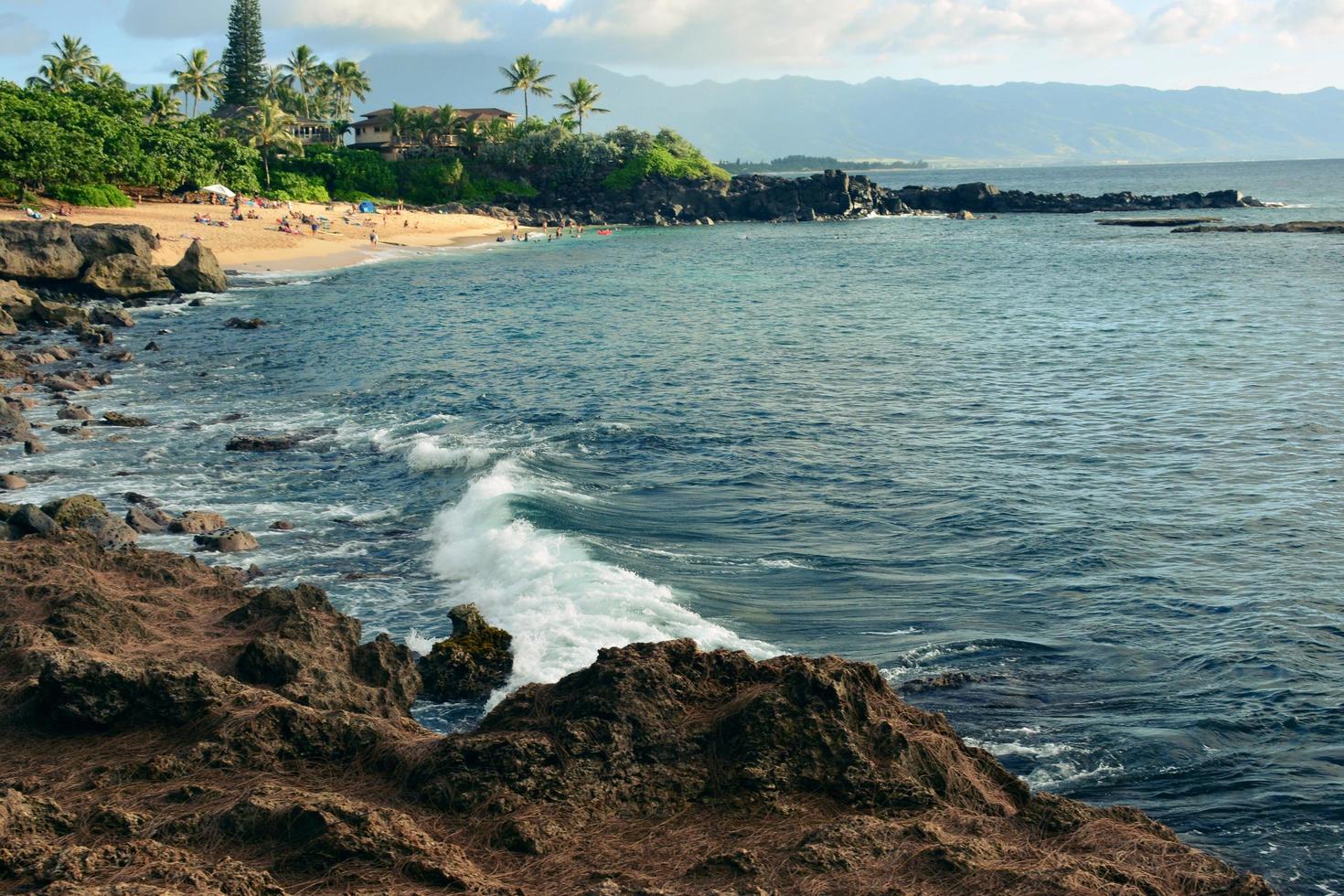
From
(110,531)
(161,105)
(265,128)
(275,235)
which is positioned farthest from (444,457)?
(161,105)

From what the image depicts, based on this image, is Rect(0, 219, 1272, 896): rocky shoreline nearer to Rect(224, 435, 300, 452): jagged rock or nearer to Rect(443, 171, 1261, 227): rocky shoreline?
Rect(224, 435, 300, 452): jagged rock

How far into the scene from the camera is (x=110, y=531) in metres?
19.2

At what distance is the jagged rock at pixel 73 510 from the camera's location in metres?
19.2

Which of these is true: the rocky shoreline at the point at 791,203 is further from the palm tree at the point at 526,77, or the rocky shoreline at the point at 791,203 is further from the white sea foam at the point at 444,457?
the white sea foam at the point at 444,457

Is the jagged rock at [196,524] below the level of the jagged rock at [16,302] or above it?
below

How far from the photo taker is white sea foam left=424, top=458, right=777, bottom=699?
15547 mm

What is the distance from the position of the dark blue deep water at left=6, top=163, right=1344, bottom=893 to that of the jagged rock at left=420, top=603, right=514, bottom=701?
0.43 m

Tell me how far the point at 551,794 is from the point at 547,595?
29.4 ft

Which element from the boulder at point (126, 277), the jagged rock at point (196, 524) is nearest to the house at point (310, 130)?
the boulder at point (126, 277)

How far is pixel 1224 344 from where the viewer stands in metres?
42.5

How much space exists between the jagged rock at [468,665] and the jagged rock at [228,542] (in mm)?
6746

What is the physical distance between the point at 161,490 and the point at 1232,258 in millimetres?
74271

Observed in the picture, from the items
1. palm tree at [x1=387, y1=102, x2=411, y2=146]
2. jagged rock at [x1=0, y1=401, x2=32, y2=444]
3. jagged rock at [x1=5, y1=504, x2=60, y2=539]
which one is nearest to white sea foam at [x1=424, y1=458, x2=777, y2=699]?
jagged rock at [x1=5, y1=504, x2=60, y2=539]

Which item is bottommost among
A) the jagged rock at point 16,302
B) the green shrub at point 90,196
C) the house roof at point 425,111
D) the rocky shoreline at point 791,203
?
the jagged rock at point 16,302
